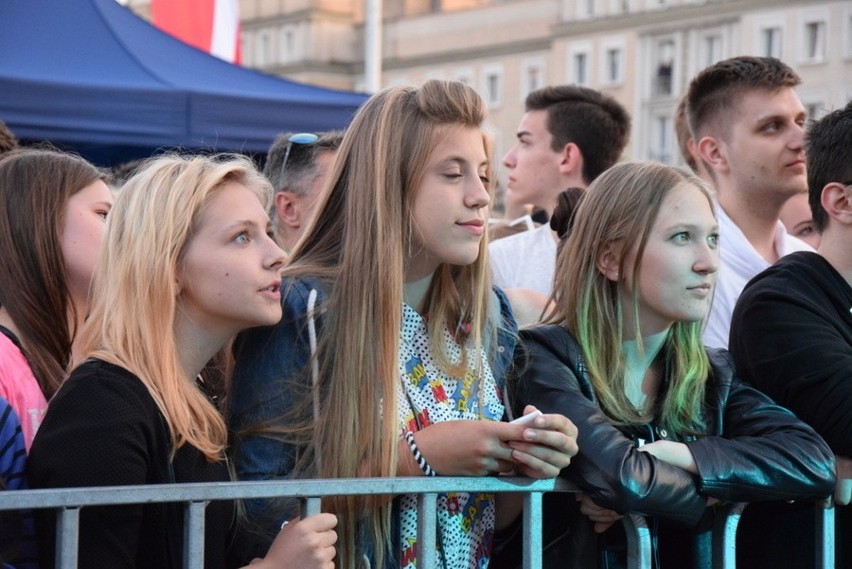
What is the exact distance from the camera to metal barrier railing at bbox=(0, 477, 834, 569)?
7.48 feet

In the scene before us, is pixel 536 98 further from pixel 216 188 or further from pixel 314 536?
pixel 314 536

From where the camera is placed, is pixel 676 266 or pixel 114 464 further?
pixel 676 266

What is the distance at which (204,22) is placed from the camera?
915 cm

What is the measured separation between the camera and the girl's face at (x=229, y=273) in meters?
2.74

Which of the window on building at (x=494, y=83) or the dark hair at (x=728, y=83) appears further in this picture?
the window on building at (x=494, y=83)

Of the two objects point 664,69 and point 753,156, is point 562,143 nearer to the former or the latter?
point 753,156

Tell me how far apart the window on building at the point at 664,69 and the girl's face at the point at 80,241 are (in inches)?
2213

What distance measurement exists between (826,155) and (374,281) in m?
1.46

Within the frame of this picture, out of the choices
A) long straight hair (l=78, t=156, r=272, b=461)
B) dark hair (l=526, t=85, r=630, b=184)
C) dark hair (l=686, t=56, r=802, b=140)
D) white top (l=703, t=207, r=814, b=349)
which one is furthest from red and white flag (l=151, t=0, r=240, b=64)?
long straight hair (l=78, t=156, r=272, b=461)

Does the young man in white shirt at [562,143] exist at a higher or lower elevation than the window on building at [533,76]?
lower

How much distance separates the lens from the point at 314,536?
253 centimetres

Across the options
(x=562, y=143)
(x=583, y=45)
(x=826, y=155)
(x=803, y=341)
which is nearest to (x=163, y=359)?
(x=803, y=341)

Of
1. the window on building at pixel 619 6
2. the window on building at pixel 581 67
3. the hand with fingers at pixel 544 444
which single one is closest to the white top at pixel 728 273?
the hand with fingers at pixel 544 444

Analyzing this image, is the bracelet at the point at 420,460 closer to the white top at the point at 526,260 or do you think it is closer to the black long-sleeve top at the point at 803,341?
the black long-sleeve top at the point at 803,341
